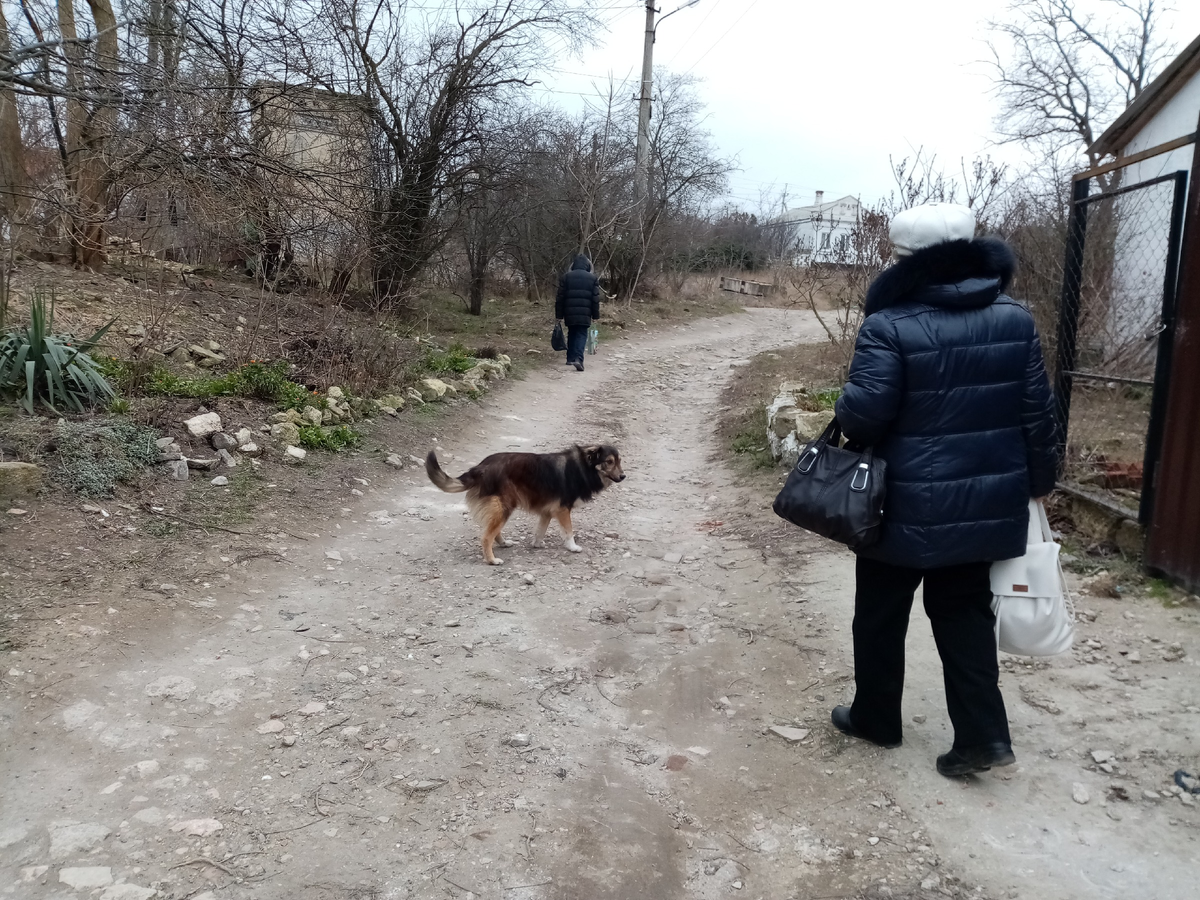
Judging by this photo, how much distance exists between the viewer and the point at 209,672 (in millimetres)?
4211

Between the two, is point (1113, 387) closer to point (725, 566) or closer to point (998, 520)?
point (725, 566)

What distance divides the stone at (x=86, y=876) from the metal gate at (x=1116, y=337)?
5375mm

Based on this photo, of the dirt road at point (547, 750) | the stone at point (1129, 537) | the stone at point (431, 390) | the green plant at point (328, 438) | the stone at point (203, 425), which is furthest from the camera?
the stone at point (431, 390)

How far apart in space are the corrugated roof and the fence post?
263 inches

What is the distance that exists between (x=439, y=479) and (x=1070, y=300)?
4789 millimetres

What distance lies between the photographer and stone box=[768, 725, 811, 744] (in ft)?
12.3

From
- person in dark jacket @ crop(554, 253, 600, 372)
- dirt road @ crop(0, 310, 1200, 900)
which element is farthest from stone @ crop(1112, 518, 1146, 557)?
person in dark jacket @ crop(554, 253, 600, 372)

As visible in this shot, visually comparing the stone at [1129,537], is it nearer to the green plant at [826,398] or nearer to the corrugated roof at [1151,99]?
the green plant at [826,398]

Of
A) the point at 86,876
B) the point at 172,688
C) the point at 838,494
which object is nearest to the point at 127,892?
the point at 86,876

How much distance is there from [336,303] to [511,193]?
7989 mm

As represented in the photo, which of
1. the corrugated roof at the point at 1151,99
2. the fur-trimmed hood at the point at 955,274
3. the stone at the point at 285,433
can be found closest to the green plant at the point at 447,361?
the stone at the point at 285,433

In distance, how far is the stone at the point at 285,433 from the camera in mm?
7668

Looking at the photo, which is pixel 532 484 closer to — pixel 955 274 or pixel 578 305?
pixel 955 274

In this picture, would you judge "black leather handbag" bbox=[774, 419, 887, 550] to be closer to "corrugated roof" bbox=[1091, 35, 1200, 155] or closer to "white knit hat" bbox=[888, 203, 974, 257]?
"white knit hat" bbox=[888, 203, 974, 257]
